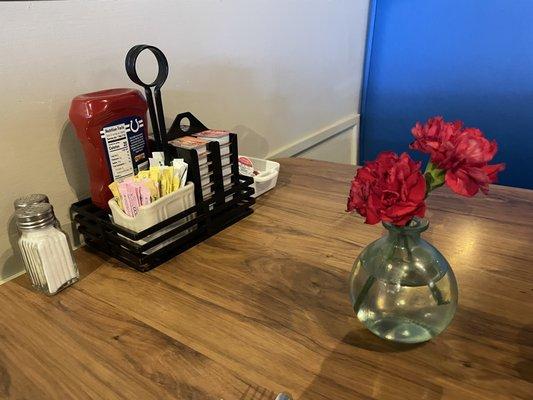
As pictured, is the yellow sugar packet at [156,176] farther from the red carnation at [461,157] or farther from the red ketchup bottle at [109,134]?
the red carnation at [461,157]

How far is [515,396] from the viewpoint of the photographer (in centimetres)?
47

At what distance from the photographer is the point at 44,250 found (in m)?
0.66

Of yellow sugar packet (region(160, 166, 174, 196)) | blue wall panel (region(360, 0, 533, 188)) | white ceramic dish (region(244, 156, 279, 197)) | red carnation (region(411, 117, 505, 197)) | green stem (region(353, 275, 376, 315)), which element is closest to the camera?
red carnation (region(411, 117, 505, 197))

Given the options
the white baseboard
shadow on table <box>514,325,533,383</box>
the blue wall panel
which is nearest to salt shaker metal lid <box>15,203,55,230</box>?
shadow on table <box>514,325,533,383</box>

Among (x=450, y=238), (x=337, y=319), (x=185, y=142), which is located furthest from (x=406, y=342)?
Result: (x=185, y=142)

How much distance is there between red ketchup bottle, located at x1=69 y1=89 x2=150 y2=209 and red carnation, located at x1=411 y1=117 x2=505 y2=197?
1.71 ft

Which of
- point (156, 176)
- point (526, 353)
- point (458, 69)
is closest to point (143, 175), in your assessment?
point (156, 176)

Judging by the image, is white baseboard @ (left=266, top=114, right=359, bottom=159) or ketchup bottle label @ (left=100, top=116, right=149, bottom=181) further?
white baseboard @ (left=266, top=114, right=359, bottom=159)

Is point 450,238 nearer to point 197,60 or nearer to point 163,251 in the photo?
point 163,251

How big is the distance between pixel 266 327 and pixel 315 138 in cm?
112

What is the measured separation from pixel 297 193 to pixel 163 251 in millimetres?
401

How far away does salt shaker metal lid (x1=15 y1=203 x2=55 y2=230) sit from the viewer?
636 millimetres

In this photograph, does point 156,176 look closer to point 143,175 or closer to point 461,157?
point 143,175

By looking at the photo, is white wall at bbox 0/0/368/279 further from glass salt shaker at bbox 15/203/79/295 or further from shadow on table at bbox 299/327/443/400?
shadow on table at bbox 299/327/443/400
